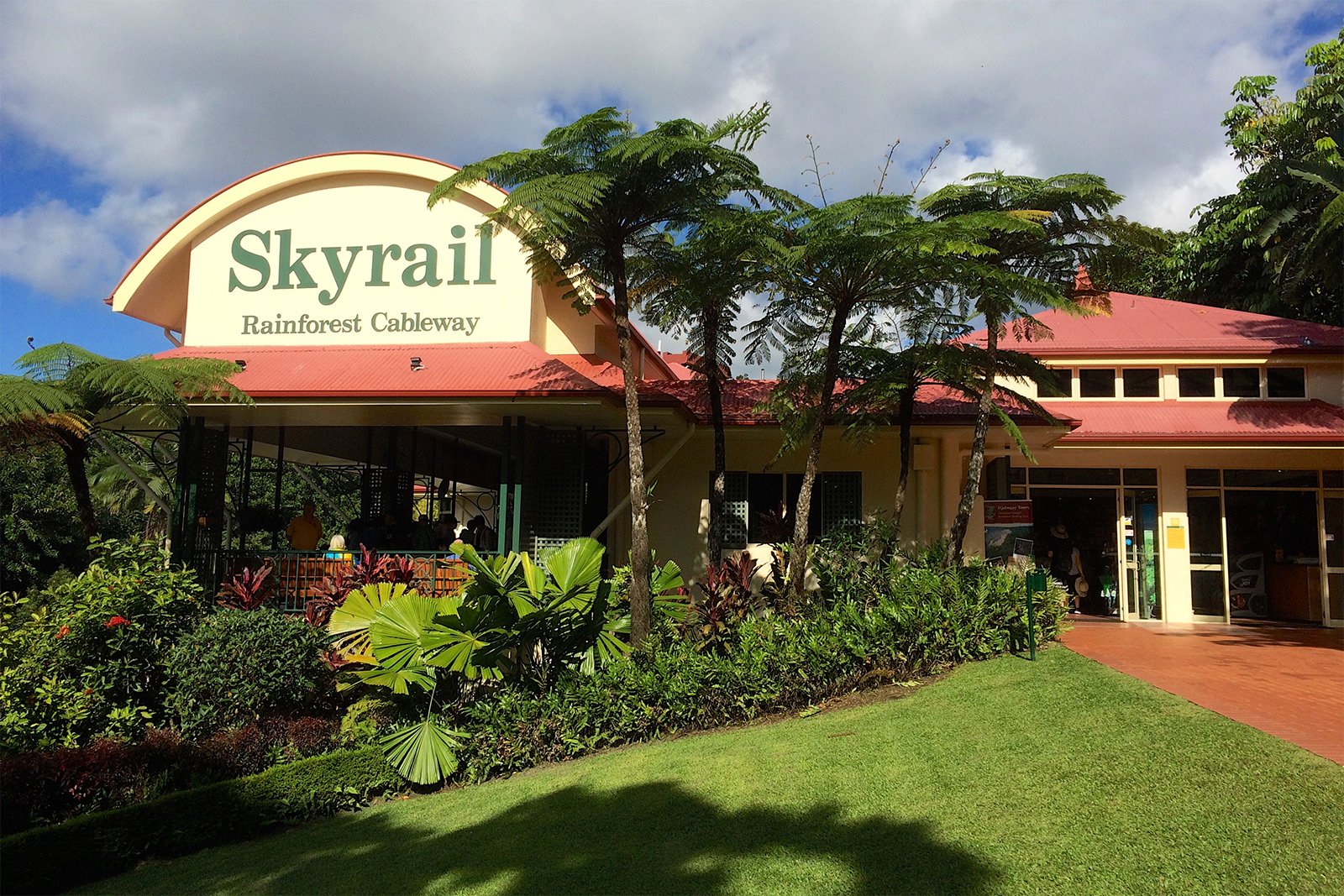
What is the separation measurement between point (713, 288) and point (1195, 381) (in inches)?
419

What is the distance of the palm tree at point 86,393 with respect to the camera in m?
10.2

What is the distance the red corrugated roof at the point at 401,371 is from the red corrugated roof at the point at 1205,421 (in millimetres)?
8545

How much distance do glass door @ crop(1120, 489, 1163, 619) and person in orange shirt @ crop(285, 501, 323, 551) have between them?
1284cm

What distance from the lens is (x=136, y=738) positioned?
8969 millimetres

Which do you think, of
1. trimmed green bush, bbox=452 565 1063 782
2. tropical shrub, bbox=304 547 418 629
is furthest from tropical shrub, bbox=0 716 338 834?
trimmed green bush, bbox=452 565 1063 782

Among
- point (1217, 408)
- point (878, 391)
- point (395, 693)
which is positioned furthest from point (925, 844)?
point (1217, 408)

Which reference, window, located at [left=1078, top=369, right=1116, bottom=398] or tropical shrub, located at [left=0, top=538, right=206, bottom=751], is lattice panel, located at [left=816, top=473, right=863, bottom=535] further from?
tropical shrub, located at [left=0, top=538, right=206, bottom=751]

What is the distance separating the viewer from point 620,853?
5.98 meters

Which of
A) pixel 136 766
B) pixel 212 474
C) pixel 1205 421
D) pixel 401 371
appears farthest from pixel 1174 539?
pixel 212 474

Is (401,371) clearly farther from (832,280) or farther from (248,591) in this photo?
(832,280)

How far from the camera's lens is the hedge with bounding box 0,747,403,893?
6977mm

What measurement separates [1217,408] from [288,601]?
15.0 metres

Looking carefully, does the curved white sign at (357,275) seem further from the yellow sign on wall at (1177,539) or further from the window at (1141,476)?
the yellow sign on wall at (1177,539)

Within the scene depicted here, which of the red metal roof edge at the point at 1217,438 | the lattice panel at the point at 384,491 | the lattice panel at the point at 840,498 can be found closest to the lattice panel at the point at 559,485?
the lattice panel at the point at 840,498
